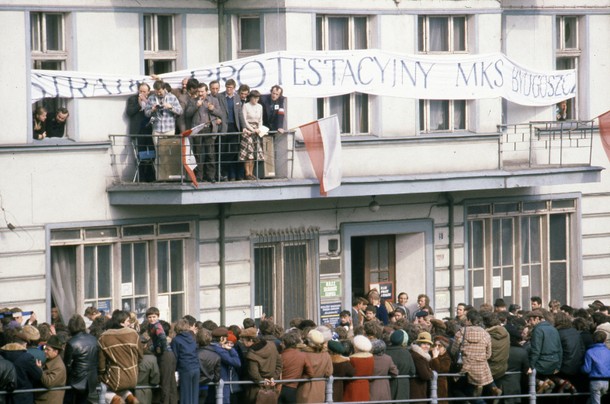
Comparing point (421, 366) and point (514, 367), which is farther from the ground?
point (421, 366)

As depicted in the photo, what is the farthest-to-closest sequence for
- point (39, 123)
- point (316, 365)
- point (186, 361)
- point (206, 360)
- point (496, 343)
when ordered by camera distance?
point (39, 123), point (496, 343), point (316, 365), point (206, 360), point (186, 361)

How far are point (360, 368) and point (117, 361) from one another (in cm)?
350

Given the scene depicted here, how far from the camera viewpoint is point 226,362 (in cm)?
2600

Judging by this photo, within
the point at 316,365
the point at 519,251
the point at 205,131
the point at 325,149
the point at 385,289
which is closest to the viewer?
the point at 316,365

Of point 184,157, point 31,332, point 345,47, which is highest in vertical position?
point 345,47

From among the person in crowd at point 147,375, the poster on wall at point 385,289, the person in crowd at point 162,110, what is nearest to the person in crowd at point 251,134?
the person in crowd at point 162,110

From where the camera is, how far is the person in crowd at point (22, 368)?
80.1 feet

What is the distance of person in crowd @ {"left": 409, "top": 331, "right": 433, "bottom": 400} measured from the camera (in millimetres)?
26844

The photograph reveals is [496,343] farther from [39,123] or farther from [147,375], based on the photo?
[39,123]

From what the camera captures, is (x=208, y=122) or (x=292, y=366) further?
(x=208, y=122)

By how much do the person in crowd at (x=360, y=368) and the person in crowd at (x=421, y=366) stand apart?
89 cm

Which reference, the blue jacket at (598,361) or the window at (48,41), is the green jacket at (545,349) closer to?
the blue jacket at (598,361)

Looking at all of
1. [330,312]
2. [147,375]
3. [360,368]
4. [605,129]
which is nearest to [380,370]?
[360,368]

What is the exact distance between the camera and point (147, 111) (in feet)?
100
